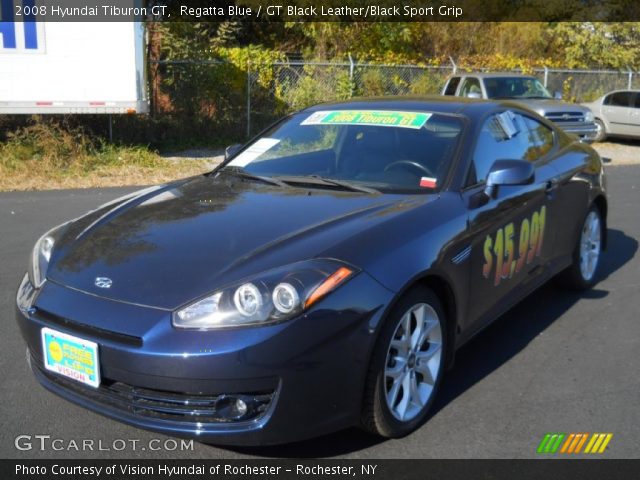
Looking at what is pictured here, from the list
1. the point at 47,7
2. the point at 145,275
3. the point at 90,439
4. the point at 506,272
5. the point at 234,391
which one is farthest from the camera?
the point at 47,7

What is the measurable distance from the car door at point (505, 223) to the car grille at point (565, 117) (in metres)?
10.00

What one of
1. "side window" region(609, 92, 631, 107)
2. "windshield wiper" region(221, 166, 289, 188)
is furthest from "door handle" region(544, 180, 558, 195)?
"side window" region(609, 92, 631, 107)

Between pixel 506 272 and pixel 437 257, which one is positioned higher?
pixel 437 257

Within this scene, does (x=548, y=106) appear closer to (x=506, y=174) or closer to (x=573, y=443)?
(x=506, y=174)

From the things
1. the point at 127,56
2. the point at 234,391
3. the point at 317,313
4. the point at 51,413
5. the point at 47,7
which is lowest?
the point at 51,413

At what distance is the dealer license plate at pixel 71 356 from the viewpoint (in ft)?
9.28

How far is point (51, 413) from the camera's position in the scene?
3455 millimetres

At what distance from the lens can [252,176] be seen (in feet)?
14.0

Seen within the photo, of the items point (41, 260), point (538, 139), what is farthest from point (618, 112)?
point (41, 260)

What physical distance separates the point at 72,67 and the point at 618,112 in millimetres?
12692

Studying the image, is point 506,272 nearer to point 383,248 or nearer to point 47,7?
point 383,248

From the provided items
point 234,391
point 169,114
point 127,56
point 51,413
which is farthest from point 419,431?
point 169,114

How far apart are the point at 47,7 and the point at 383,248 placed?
10701 millimetres

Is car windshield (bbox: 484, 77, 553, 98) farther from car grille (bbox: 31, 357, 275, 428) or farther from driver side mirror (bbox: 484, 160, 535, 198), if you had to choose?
car grille (bbox: 31, 357, 275, 428)
